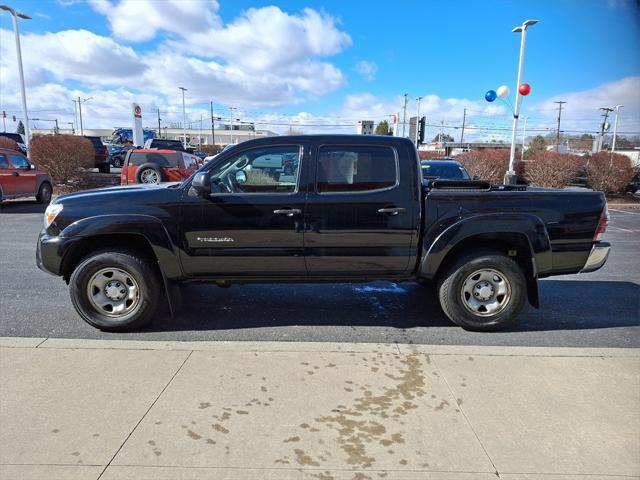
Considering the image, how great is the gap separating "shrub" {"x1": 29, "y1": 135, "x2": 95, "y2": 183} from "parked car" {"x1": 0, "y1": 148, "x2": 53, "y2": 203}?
3.17m

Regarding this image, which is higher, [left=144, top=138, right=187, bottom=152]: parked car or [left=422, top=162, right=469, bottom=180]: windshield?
[left=144, top=138, right=187, bottom=152]: parked car

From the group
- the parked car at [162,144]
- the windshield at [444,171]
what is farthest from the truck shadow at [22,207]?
the windshield at [444,171]

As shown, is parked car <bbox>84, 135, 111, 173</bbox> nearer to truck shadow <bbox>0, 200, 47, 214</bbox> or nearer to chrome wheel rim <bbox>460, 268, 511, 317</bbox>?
truck shadow <bbox>0, 200, 47, 214</bbox>

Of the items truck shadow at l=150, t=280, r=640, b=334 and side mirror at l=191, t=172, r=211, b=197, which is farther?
truck shadow at l=150, t=280, r=640, b=334

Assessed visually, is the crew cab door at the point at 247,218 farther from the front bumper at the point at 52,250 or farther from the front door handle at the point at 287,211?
the front bumper at the point at 52,250

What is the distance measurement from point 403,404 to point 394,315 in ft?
6.08

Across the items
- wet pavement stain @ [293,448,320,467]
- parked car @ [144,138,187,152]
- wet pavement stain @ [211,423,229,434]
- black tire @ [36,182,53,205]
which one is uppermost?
parked car @ [144,138,187,152]

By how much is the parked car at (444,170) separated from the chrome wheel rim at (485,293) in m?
7.04

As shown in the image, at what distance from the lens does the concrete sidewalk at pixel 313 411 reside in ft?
8.27

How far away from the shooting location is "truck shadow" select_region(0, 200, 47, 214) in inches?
509

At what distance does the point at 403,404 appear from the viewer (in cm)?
313

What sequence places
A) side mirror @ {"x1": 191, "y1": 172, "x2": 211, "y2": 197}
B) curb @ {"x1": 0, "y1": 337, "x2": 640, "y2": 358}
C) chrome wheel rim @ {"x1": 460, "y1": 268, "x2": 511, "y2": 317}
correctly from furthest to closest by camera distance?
chrome wheel rim @ {"x1": 460, "y1": 268, "x2": 511, "y2": 317} < side mirror @ {"x1": 191, "y1": 172, "x2": 211, "y2": 197} < curb @ {"x1": 0, "y1": 337, "x2": 640, "y2": 358}

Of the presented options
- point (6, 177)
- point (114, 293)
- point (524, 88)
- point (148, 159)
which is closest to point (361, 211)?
point (114, 293)

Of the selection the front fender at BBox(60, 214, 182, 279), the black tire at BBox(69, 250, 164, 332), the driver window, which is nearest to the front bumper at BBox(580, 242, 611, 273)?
the driver window
